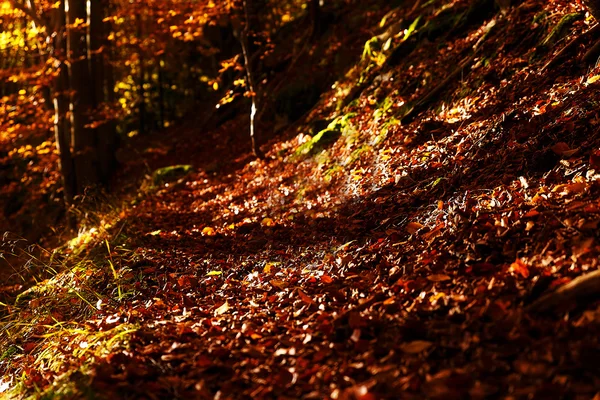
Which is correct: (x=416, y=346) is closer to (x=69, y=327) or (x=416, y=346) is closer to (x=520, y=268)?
(x=520, y=268)

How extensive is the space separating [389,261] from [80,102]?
994 cm

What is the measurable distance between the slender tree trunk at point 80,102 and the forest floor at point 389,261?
3.70m

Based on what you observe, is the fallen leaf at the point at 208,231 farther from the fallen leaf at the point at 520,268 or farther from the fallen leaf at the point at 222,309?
the fallen leaf at the point at 520,268

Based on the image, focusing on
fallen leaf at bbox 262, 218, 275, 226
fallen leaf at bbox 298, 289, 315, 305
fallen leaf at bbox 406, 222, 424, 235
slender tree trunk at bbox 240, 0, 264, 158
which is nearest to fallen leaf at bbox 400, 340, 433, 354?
fallen leaf at bbox 298, 289, 315, 305

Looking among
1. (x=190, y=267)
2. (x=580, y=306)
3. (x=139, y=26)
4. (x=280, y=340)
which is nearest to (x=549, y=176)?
(x=580, y=306)

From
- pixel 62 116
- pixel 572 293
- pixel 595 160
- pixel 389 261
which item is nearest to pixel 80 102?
pixel 62 116

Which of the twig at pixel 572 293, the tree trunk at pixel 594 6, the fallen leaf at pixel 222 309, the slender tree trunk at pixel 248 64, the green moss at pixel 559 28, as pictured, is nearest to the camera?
the twig at pixel 572 293

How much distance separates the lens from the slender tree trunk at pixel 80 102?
11.2 metres

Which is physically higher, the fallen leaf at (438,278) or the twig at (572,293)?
the twig at (572,293)

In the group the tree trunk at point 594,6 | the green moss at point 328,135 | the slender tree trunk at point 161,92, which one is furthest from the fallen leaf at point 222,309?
the slender tree trunk at point 161,92

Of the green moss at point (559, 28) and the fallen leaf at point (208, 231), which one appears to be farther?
the fallen leaf at point (208, 231)

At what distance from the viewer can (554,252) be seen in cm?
326

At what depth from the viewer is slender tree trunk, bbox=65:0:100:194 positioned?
36.9 ft

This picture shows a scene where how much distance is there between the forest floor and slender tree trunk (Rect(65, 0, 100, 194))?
3.70m
